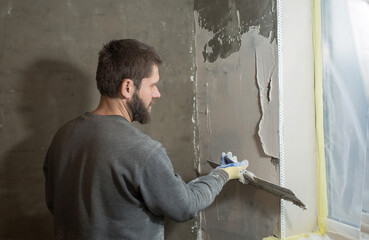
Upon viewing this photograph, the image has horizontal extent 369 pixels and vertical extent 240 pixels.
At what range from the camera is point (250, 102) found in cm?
128

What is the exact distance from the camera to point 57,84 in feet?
Result: 5.11

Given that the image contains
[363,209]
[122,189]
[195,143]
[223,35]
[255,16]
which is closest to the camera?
[122,189]

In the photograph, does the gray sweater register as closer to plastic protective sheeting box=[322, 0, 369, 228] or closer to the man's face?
the man's face

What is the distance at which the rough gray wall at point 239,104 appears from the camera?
1201 millimetres

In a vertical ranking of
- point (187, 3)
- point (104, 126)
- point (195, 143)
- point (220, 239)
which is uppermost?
point (187, 3)

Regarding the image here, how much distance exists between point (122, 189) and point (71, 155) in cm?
24

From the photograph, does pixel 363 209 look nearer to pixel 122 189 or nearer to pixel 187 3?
pixel 122 189

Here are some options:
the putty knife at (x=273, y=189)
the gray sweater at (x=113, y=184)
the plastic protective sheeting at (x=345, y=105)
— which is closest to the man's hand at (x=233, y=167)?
the putty knife at (x=273, y=189)

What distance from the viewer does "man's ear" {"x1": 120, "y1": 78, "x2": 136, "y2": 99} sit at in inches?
37.2

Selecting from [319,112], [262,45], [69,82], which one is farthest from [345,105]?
[69,82]

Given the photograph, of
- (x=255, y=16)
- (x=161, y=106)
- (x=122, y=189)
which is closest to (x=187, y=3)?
(x=255, y=16)

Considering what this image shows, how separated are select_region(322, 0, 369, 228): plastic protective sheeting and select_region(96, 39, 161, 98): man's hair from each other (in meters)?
0.80

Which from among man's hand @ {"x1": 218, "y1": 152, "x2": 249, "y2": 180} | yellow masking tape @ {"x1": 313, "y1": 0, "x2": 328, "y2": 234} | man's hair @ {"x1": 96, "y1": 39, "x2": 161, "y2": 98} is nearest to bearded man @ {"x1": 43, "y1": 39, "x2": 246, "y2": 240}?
man's hair @ {"x1": 96, "y1": 39, "x2": 161, "y2": 98}

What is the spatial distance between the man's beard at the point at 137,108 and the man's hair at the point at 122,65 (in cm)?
5
